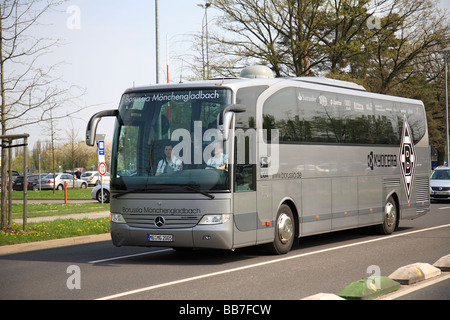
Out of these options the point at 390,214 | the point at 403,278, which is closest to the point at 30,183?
the point at 390,214

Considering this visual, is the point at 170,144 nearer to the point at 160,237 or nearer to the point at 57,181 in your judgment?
the point at 160,237

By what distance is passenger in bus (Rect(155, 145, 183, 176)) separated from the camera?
11.2 metres

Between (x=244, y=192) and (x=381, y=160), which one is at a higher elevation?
(x=381, y=160)

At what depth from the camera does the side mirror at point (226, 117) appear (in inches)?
413

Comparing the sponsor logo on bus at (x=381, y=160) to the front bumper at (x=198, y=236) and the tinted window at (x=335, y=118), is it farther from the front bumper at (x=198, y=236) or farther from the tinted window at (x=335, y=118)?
the front bumper at (x=198, y=236)

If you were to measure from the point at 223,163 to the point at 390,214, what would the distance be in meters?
7.28

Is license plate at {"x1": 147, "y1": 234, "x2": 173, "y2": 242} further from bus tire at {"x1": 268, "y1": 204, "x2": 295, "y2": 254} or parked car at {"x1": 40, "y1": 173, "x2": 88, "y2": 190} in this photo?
parked car at {"x1": 40, "y1": 173, "x2": 88, "y2": 190}

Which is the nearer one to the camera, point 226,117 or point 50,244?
point 226,117

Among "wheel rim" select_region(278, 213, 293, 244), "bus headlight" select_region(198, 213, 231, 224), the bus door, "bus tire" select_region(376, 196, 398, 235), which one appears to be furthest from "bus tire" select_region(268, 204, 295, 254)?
"bus tire" select_region(376, 196, 398, 235)

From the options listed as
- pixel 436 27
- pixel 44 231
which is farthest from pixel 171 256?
pixel 436 27

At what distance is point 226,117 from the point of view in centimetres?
1083

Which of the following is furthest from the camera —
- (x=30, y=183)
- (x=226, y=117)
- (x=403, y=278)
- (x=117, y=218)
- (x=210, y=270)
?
(x=30, y=183)
